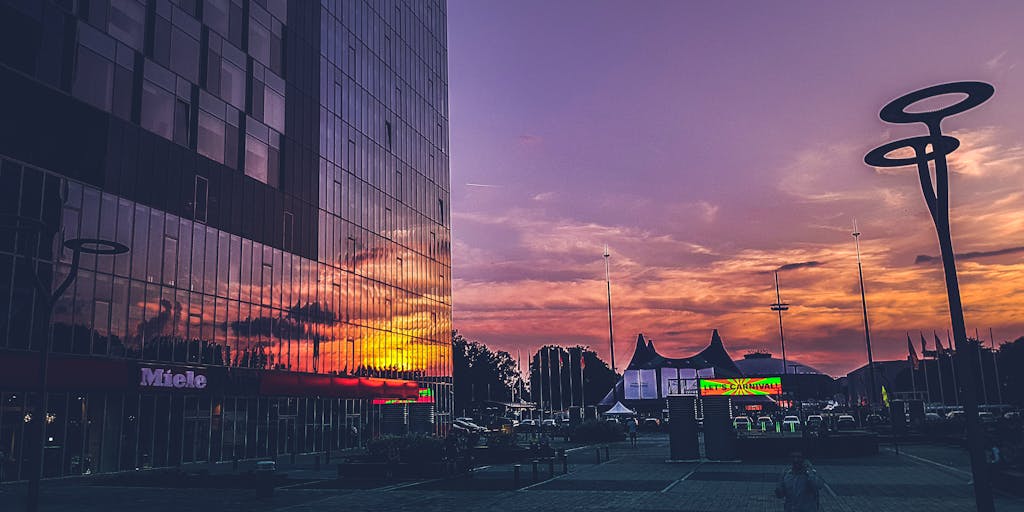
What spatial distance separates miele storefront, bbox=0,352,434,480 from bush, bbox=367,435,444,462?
6.61 m

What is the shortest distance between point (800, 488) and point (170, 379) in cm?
3276

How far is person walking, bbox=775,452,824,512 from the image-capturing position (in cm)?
1258

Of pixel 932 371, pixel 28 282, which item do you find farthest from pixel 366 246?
pixel 932 371

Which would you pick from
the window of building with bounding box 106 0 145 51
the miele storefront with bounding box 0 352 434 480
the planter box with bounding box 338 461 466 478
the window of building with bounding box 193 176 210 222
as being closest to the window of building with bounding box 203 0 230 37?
the window of building with bounding box 106 0 145 51

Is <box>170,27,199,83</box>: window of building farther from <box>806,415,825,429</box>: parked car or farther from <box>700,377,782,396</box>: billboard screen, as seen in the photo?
<box>806,415,825,429</box>: parked car

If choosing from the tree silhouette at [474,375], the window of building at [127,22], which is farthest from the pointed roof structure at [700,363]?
the window of building at [127,22]

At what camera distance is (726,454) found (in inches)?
→ 1460

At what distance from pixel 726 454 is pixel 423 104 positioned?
48893mm

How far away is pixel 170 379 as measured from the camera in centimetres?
3716

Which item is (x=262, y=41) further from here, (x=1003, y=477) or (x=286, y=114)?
(x=1003, y=477)

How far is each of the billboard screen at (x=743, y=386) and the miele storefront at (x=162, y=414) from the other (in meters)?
22.3

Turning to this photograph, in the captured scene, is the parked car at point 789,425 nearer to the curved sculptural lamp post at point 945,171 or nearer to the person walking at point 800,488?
the curved sculptural lamp post at point 945,171

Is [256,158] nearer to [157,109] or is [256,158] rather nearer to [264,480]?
[157,109]

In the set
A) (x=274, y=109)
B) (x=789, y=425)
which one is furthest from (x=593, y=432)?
(x=274, y=109)
